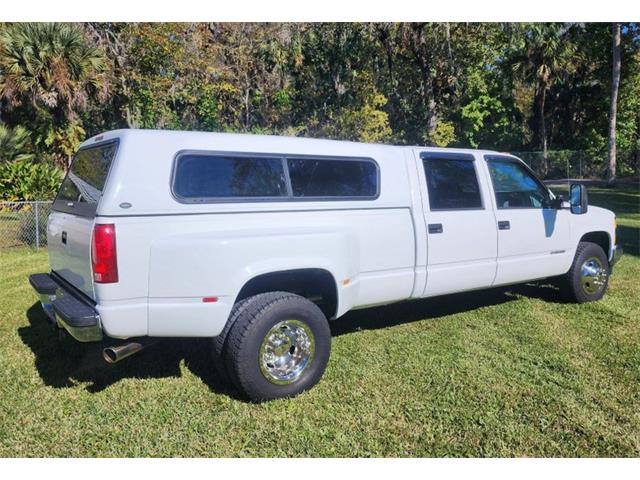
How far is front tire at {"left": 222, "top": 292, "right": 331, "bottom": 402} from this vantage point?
3717 mm

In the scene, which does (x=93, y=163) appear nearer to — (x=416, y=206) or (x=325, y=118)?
(x=416, y=206)

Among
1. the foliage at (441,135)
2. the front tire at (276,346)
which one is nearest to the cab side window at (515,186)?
the front tire at (276,346)

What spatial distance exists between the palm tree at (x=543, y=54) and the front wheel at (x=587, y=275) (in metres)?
23.4

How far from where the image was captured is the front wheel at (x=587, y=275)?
20.1 ft

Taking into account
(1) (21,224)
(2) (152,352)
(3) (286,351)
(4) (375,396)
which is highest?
(1) (21,224)

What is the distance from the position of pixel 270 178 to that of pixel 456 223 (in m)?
1.95

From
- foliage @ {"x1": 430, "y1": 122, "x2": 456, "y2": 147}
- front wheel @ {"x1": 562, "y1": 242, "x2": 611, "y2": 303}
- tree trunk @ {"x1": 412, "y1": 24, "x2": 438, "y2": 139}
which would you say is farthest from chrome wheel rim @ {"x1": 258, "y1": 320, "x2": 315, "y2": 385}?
tree trunk @ {"x1": 412, "y1": 24, "x2": 438, "y2": 139}

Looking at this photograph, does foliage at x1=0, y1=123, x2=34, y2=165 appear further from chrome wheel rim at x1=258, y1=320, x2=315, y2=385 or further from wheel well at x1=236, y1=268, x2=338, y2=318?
chrome wheel rim at x1=258, y1=320, x2=315, y2=385

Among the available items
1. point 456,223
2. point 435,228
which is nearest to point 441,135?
point 456,223

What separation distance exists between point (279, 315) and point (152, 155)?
1.43 metres

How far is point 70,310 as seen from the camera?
3562 millimetres

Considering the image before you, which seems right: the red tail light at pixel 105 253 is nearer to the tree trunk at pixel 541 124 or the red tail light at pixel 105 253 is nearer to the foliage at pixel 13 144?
the foliage at pixel 13 144

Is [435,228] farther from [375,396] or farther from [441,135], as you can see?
[441,135]

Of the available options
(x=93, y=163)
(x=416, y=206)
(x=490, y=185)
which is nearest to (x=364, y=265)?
(x=416, y=206)
